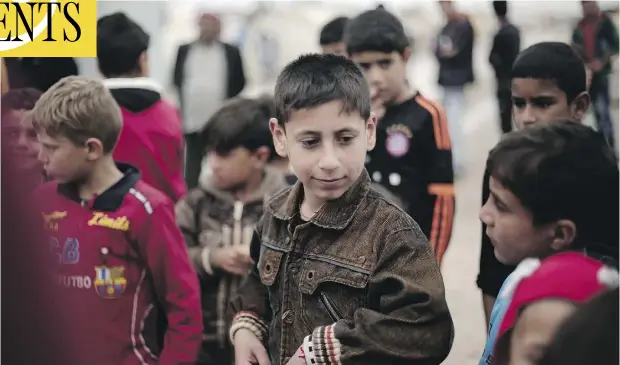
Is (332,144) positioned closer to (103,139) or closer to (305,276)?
(305,276)

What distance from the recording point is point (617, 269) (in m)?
1.41

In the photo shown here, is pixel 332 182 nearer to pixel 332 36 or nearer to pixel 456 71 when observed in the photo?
pixel 332 36

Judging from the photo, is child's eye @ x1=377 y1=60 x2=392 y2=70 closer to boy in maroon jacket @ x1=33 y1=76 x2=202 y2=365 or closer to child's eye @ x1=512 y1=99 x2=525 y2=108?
child's eye @ x1=512 y1=99 x2=525 y2=108

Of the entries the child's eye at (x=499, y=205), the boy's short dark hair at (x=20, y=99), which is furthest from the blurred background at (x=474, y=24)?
the child's eye at (x=499, y=205)

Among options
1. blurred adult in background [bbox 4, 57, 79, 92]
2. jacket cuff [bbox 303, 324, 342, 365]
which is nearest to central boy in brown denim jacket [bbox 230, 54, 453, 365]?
jacket cuff [bbox 303, 324, 342, 365]

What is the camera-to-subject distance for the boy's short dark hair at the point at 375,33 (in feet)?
6.81

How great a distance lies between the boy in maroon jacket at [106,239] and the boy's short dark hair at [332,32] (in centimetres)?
88

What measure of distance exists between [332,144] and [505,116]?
1.32m

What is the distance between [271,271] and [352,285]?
0.17 meters

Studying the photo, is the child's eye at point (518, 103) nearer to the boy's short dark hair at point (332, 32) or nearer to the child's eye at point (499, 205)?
the child's eye at point (499, 205)

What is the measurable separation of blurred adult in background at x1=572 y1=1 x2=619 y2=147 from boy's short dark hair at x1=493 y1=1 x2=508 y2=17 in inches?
7.1

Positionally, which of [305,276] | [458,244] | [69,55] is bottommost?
[458,244]

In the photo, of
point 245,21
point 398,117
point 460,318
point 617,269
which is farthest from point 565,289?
point 245,21

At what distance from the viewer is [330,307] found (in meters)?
1.41
